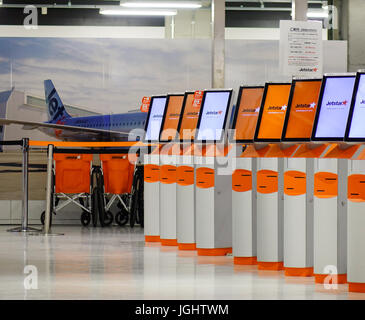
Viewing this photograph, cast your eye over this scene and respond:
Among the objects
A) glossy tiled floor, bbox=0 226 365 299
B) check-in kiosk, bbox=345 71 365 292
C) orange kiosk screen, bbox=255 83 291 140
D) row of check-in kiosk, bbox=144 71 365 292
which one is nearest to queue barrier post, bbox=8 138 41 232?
glossy tiled floor, bbox=0 226 365 299

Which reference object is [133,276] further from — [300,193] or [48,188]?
[48,188]

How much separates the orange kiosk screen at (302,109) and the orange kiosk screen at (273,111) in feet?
1.01

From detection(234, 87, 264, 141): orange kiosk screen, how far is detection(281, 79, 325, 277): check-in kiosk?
2.61 feet

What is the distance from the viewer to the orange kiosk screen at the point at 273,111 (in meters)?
6.20

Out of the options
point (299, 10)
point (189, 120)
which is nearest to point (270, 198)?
point (189, 120)

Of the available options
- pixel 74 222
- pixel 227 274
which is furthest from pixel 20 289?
pixel 74 222

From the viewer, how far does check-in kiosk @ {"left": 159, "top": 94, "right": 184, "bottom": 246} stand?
314 inches

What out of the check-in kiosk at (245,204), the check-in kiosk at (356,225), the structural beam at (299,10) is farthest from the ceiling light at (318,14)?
the check-in kiosk at (356,225)

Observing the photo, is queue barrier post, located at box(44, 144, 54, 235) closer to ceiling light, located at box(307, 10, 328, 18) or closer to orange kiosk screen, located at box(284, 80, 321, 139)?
orange kiosk screen, located at box(284, 80, 321, 139)

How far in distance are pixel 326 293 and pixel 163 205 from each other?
3.18m

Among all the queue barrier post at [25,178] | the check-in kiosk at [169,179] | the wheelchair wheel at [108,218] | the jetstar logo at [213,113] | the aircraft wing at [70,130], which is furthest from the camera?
the aircraft wing at [70,130]

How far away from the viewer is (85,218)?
11.3 metres

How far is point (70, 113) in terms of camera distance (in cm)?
1189

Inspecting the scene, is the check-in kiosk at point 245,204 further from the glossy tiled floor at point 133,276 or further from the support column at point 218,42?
the support column at point 218,42
